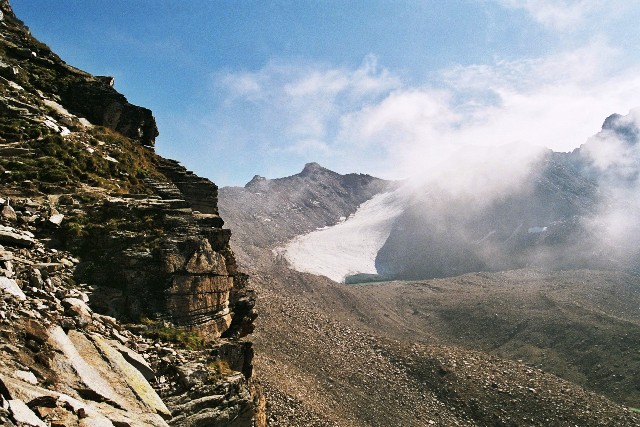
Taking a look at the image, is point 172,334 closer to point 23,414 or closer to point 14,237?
point 14,237

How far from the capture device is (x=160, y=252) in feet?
45.1

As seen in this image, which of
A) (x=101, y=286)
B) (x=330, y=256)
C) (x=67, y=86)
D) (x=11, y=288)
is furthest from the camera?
(x=330, y=256)

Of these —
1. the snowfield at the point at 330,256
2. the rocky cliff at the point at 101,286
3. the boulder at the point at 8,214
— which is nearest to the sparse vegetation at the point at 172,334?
the rocky cliff at the point at 101,286

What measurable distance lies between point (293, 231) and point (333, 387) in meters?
141

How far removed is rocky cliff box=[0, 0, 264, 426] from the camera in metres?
8.26

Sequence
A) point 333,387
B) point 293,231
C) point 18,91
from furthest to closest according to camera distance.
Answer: point 293,231
point 333,387
point 18,91

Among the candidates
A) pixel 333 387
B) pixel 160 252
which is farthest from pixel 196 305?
pixel 333 387

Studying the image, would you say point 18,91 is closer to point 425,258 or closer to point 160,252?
point 160,252

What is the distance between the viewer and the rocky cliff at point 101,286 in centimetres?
826

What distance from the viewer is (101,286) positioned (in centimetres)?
Answer: 1244

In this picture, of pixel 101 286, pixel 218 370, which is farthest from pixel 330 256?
pixel 101 286

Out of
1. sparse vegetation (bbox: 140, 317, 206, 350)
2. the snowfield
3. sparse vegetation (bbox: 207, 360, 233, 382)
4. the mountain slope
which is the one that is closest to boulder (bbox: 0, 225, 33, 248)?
sparse vegetation (bbox: 140, 317, 206, 350)

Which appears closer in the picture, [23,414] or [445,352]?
[23,414]

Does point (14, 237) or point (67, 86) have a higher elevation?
point (67, 86)
